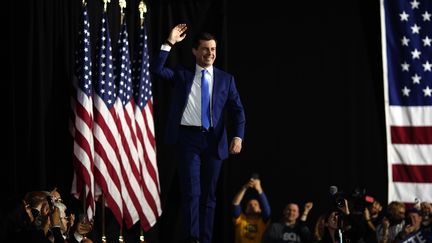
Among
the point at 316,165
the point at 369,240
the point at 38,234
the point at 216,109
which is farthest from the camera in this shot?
the point at 316,165

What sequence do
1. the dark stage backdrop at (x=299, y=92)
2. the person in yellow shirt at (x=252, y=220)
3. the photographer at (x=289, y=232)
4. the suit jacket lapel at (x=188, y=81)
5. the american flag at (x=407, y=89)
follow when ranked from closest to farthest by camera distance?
1. the suit jacket lapel at (x=188, y=81)
2. the photographer at (x=289, y=232)
3. the person in yellow shirt at (x=252, y=220)
4. the dark stage backdrop at (x=299, y=92)
5. the american flag at (x=407, y=89)

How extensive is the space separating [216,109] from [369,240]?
2514 millimetres

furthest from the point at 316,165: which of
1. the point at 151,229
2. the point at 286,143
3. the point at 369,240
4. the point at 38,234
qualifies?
the point at 38,234

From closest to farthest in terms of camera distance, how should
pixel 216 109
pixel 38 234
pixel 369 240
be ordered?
pixel 38 234
pixel 216 109
pixel 369 240

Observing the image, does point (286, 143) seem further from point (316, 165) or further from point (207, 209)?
point (207, 209)

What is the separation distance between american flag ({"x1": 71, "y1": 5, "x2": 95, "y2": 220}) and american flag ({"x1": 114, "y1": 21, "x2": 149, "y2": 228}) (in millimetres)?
462

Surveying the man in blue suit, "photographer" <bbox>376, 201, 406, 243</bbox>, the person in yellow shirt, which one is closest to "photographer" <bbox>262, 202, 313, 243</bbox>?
the person in yellow shirt

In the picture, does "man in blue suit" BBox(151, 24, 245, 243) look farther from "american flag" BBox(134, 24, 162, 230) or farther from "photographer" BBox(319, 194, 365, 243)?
"american flag" BBox(134, 24, 162, 230)

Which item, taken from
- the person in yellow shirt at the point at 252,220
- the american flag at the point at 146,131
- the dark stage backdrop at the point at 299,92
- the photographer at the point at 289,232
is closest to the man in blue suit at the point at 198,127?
the photographer at the point at 289,232

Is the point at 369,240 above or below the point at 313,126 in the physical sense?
below

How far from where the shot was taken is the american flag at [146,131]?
9148 millimetres

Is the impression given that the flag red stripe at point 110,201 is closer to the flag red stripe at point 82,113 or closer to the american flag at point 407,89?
the flag red stripe at point 82,113

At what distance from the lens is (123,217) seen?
29.7ft

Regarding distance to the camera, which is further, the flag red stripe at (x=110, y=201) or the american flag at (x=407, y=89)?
the american flag at (x=407, y=89)
